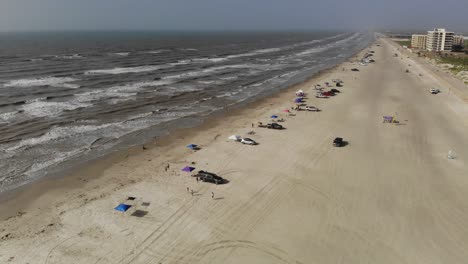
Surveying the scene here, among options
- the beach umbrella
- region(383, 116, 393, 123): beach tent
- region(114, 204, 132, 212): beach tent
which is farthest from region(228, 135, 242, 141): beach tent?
region(383, 116, 393, 123): beach tent

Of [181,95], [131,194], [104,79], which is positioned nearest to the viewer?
[131,194]

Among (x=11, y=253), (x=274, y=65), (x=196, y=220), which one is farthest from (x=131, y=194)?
(x=274, y=65)

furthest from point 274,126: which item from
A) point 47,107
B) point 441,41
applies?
point 441,41

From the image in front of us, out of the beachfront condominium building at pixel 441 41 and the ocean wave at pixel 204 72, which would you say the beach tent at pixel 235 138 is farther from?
the beachfront condominium building at pixel 441 41

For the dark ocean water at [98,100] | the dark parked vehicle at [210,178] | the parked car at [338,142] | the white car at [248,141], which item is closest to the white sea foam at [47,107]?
the dark ocean water at [98,100]

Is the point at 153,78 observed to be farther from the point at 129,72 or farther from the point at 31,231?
the point at 31,231
